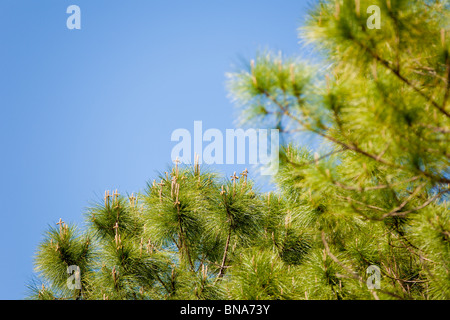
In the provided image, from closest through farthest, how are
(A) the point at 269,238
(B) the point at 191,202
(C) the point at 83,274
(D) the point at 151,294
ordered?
(D) the point at 151,294, (B) the point at 191,202, (C) the point at 83,274, (A) the point at 269,238

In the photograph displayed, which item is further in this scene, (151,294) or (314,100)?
(151,294)

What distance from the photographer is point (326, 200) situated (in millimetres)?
2781

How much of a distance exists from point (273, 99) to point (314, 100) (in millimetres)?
202

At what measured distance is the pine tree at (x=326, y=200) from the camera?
5.77 ft

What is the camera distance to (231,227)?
10.5 ft

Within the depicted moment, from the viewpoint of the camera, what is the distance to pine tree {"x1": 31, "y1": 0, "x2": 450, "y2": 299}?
5.77 feet

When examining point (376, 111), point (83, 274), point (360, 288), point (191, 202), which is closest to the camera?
point (376, 111)

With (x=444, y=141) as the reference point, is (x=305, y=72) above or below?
above

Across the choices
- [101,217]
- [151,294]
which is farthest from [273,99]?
[101,217]
